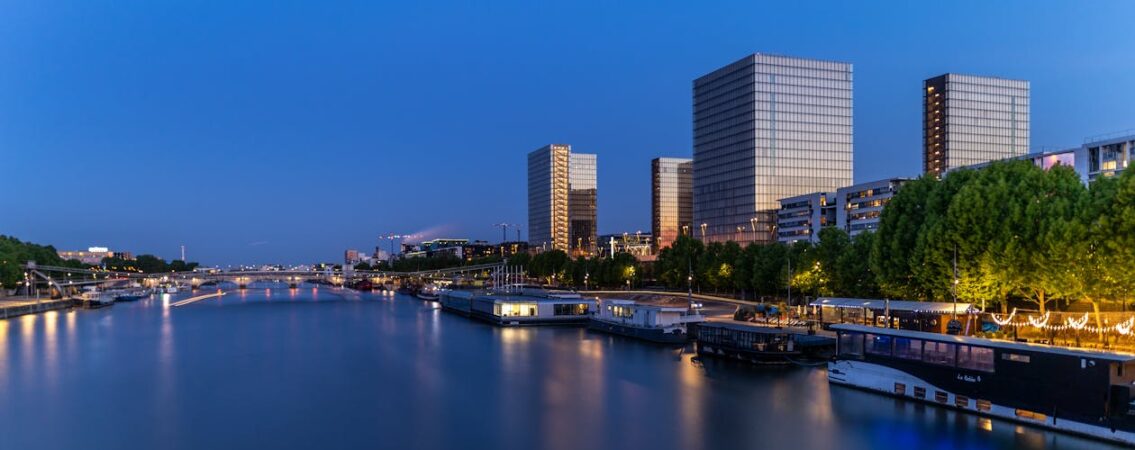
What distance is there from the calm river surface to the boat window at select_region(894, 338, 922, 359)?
8.00 ft

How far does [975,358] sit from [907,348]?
399 centimetres

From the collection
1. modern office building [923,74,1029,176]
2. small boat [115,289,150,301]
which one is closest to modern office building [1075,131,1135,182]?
modern office building [923,74,1029,176]

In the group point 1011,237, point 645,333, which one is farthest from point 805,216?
point 1011,237

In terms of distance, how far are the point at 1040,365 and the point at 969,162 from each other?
16718 centimetres

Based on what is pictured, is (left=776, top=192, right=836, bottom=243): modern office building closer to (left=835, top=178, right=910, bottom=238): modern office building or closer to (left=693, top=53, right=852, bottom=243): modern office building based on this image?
(left=835, top=178, right=910, bottom=238): modern office building

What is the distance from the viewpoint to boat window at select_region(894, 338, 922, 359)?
1473 inches

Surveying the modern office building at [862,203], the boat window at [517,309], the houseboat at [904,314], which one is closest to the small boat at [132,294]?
the boat window at [517,309]

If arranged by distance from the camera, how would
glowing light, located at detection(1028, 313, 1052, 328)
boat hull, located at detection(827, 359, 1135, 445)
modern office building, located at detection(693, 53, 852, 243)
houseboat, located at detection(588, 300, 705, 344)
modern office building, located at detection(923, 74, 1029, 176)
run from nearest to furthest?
boat hull, located at detection(827, 359, 1135, 445)
glowing light, located at detection(1028, 313, 1052, 328)
houseboat, located at detection(588, 300, 705, 344)
modern office building, located at detection(693, 53, 852, 243)
modern office building, located at detection(923, 74, 1029, 176)

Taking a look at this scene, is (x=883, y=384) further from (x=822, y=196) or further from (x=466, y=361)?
(x=822, y=196)

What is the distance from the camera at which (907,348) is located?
3803 cm

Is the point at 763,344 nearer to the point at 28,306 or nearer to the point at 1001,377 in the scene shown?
the point at 1001,377

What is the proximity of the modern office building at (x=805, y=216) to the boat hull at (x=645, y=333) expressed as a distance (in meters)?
71.2

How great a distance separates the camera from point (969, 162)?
180000mm

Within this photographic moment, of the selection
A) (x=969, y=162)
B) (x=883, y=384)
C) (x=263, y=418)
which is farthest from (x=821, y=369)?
(x=969, y=162)
